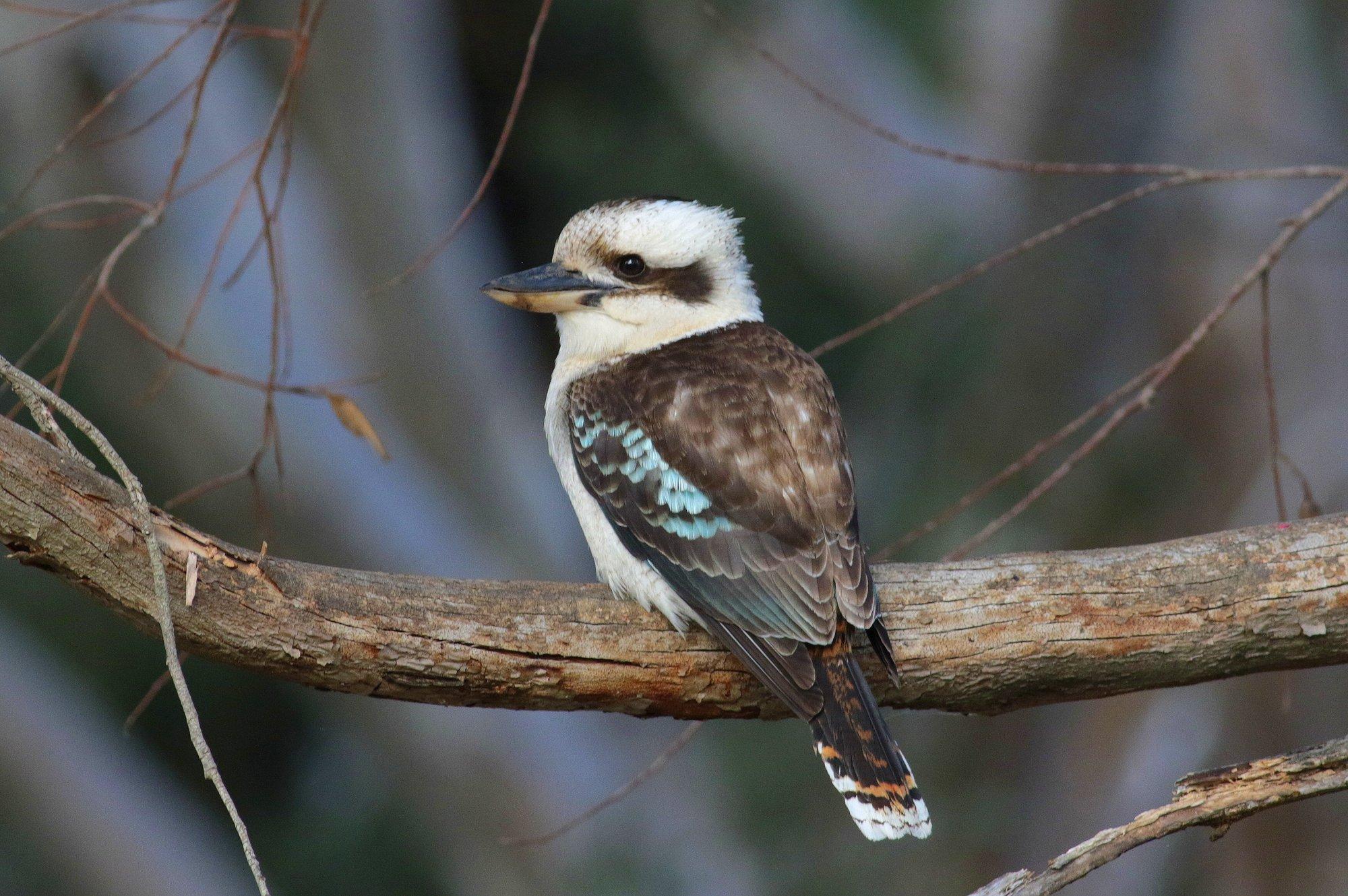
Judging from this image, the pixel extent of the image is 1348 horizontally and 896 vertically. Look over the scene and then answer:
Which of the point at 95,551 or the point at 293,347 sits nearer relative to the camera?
the point at 95,551

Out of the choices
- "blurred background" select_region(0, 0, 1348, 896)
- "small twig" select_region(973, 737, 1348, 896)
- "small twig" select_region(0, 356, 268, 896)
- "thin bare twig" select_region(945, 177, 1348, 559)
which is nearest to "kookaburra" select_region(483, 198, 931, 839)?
"thin bare twig" select_region(945, 177, 1348, 559)

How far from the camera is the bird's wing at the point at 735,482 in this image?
6.92 ft

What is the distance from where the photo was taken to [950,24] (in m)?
6.25

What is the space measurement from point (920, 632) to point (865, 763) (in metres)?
0.25

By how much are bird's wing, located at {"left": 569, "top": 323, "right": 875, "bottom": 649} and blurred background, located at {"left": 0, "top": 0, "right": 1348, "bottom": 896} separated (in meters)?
2.43

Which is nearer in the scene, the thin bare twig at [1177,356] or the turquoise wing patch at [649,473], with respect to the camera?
the thin bare twig at [1177,356]

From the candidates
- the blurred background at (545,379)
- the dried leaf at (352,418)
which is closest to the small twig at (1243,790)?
the dried leaf at (352,418)

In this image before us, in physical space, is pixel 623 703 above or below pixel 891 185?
below

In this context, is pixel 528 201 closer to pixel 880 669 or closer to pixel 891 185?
pixel 891 185

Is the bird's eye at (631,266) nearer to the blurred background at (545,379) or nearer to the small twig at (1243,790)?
the small twig at (1243,790)

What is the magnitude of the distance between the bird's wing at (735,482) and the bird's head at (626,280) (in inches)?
5.6

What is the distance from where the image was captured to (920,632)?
2.18 m

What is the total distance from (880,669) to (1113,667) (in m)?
0.37

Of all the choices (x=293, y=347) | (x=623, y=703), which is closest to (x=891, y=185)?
(x=293, y=347)
